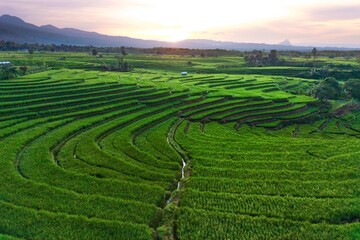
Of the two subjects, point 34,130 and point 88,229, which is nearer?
point 88,229

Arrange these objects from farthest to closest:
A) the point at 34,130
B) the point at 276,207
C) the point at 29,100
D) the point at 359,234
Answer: the point at 29,100, the point at 34,130, the point at 276,207, the point at 359,234

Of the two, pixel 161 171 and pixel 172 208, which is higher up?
pixel 161 171

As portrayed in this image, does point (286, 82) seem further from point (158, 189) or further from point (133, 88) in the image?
point (158, 189)

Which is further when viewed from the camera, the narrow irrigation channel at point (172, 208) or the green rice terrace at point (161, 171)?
the green rice terrace at point (161, 171)

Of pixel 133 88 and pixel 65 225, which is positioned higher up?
pixel 133 88

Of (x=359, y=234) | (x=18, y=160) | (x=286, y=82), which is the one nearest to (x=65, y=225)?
(x=18, y=160)

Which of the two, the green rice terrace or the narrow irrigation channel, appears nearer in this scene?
the narrow irrigation channel

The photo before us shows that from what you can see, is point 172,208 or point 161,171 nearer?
point 172,208

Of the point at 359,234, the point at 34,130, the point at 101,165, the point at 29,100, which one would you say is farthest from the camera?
the point at 29,100
